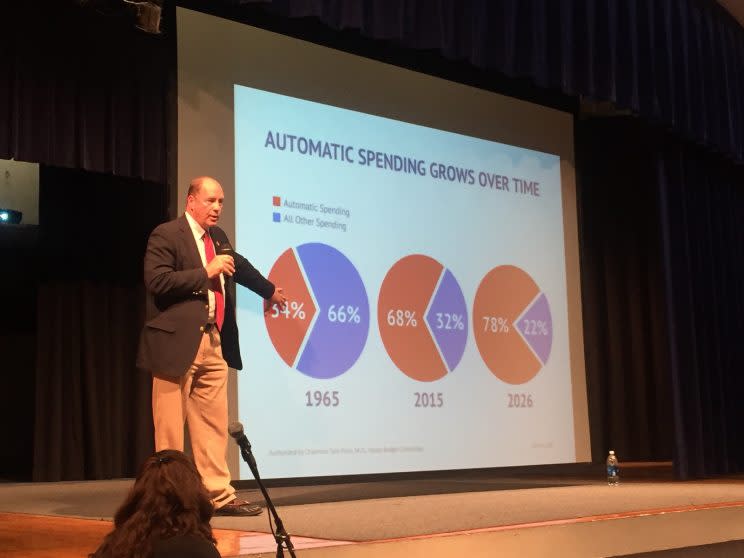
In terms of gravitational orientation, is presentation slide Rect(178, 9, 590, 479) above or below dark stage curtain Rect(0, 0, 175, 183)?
below

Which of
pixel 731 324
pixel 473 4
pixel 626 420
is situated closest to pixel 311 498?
pixel 473 4

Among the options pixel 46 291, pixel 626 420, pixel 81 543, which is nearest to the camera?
pixel 81 543

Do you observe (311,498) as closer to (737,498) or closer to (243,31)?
(737,498)

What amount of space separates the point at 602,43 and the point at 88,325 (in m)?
3.93

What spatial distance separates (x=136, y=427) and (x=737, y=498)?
4.34 m

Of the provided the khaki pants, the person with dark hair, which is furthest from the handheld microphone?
the person with dark hair

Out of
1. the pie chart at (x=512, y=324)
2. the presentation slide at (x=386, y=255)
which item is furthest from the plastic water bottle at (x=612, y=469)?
the pie chart at (x=512, y=324)

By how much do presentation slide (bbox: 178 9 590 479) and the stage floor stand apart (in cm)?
34

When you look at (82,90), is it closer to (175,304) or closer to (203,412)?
(175,304)

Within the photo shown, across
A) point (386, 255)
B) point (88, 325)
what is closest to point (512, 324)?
point (386, 255)

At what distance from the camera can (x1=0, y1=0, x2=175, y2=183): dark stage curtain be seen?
482cm

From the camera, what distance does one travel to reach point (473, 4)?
504 cm

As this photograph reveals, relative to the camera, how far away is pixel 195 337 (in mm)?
3441

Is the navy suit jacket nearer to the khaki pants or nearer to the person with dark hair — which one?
the khaki pants
